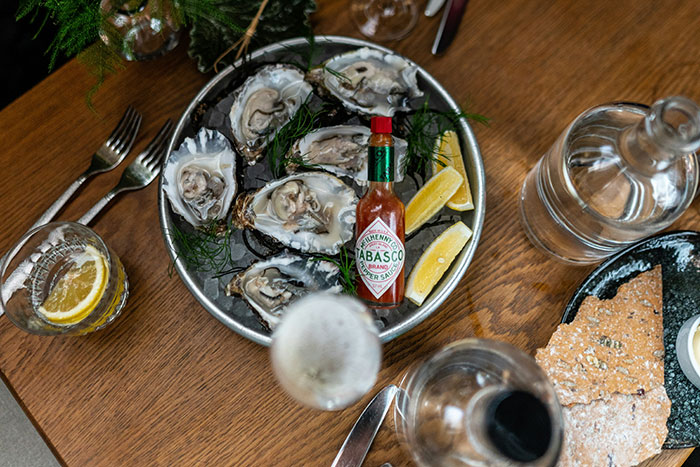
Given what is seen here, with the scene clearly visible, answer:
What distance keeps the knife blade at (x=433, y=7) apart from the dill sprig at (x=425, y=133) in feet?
0.70

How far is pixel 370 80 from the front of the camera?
1.00 m

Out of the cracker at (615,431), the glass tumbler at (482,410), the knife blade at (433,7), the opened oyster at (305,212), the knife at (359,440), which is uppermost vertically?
the knife blade at (433,7)

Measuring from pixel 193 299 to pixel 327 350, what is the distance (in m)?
0.31

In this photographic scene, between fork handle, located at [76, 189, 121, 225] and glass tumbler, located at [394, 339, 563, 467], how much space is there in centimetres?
68

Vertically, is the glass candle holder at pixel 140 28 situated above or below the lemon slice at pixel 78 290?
above

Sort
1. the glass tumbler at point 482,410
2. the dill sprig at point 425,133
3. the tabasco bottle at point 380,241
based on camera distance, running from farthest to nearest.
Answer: the dill sprig at point 425,133 → the tabasco bottle at point 380,241 → the glass tumbler at point 482,410

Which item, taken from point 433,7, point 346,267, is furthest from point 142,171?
point 433,7

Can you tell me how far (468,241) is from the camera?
0.94 meters

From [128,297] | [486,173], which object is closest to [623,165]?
[486,173]

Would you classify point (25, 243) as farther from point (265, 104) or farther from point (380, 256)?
point (380, 256)

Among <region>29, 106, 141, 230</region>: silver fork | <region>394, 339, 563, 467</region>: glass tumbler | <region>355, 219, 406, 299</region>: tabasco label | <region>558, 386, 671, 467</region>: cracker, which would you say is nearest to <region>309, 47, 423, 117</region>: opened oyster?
<region>355, 219, 406, 299</region>: tabasco label

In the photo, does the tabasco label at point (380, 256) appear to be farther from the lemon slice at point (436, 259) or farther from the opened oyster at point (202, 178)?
the opened oyster at point (202, 178)

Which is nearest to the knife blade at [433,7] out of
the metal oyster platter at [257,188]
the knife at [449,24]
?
the knife at [449,24]

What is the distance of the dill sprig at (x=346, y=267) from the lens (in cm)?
93
